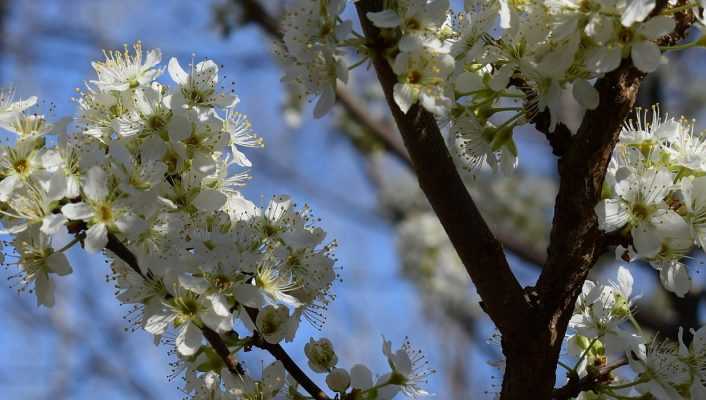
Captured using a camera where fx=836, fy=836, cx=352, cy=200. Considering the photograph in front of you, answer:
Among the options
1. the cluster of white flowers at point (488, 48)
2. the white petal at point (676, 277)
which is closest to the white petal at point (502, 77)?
the cluster of white flowers at point (488, 48)

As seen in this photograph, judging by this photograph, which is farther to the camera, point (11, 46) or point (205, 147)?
point (11, 46)

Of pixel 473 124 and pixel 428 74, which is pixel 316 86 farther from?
pixel 473 124

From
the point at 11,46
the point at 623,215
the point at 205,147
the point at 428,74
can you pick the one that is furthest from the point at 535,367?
the point at 11,46

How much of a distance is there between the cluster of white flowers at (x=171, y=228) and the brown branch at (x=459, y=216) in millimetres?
235

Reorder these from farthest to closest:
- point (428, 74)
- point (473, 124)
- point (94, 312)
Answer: point (94, 312) < point (473, 124) < point (428, 74)

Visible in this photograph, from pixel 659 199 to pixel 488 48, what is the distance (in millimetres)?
414

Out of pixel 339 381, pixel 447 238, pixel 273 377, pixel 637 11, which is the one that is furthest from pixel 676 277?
pixel 447 238

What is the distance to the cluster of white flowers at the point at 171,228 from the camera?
4.99ft

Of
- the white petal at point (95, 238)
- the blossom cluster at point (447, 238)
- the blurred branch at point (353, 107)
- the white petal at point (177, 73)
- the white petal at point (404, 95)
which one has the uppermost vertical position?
the blossom cluster at point (447, 238)

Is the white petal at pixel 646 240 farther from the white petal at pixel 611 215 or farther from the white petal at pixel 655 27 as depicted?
the white petal at pixel 655 27

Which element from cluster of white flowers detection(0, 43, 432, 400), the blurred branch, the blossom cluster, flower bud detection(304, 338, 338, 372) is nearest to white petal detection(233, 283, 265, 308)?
cluster of white flowers detection(0, 43, 432, 400)

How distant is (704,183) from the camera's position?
153 centimetres

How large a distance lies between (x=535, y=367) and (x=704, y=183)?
0.46 meters

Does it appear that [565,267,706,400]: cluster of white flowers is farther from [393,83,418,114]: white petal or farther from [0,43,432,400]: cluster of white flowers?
[393,83,418,114]: white petal
